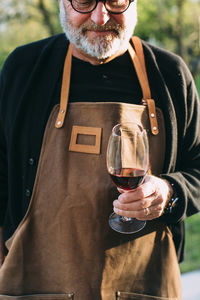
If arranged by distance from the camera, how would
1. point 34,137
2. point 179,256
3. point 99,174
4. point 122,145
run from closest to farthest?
point 122,145, point 99,174, point 34,137, point 179,256

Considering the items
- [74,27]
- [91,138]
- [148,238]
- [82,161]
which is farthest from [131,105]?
[148,238]

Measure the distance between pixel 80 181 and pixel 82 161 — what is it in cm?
9

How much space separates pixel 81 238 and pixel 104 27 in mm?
998

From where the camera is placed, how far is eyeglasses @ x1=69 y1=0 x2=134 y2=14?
166 cm

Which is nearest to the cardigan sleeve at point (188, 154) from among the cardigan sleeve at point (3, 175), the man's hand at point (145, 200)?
the man's hand at point (145, 200)

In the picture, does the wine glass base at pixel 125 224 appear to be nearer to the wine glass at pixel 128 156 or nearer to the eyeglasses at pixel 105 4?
the wine glass at pixel 128 156

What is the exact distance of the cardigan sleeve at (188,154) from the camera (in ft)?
5.64

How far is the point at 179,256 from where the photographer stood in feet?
6.43

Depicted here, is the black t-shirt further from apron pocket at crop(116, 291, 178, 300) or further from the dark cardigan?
apron pocket at crop(116, 291, 178, 300)

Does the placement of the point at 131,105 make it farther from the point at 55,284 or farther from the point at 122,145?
the point at 55,284

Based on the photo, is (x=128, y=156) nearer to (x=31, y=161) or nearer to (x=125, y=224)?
(x=125, y=224)

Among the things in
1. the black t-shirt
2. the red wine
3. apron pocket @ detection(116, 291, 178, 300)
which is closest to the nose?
the black t-shirt

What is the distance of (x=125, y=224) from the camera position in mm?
1619

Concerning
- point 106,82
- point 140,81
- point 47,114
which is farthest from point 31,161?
point 140,81
